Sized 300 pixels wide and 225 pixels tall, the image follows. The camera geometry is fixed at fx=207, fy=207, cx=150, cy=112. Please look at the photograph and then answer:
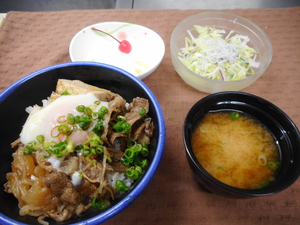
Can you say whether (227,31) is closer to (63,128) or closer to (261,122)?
(261,122)

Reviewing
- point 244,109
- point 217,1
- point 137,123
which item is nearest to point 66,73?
point 137,123

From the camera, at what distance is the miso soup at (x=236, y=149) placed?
4.22ft

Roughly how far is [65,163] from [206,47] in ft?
6.03

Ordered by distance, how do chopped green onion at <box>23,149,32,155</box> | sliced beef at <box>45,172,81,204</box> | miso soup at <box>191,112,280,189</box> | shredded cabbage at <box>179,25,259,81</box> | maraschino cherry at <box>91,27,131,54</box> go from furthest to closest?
maraschino cherry at <box>91,27,131,54</box> → shredded cabbage at <box>179,25,259,81</box> → miso soup at <box>191,112,280,189</box> → chopped green onion at <box>23,149,32,155</box> → sliced beef at <box>45,172,81,204</box>

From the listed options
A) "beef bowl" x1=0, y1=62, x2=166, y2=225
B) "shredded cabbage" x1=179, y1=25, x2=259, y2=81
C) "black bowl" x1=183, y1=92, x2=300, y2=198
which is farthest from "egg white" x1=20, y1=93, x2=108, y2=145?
"shredded cabbage" x1=179, y1=25, x2=259, y2=81

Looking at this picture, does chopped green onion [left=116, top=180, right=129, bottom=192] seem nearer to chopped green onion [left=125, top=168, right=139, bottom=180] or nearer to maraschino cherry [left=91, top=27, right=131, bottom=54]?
chopped green onion [left=125, top=168, right=139, bottom=180]

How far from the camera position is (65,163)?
1.16 meters

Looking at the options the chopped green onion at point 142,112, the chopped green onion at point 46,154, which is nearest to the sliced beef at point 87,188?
the chopped green onion at point 46,154

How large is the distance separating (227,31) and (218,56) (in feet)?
1.68

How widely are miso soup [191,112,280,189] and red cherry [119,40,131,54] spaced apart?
1216 mm

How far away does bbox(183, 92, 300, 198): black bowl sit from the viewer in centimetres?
109

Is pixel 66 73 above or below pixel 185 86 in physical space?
above

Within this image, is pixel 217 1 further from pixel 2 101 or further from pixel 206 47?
pixel 2 101

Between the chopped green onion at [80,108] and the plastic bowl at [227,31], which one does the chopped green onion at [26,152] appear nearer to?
the chopped green onion at [80,108]
